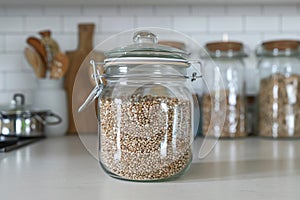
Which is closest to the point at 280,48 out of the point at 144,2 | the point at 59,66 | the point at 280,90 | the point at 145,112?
the point at 280,90

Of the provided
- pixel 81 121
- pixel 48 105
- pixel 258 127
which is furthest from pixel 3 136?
pixel 258 127

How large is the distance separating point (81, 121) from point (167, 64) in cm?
19

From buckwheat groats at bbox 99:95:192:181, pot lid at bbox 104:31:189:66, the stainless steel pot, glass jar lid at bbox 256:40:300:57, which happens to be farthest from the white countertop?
glass jar lid at bbox 256:40:300:57

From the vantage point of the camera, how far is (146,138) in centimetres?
57

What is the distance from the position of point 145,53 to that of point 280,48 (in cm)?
81

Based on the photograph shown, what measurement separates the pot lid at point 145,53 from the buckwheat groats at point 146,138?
0.18 ft

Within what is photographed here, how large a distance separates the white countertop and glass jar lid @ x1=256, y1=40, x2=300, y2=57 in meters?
0.47

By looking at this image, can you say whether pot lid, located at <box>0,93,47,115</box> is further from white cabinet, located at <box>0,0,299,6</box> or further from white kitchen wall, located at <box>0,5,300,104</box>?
white cabinet, located at <box>0,0,299,6</box>

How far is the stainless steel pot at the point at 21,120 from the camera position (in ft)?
3.87

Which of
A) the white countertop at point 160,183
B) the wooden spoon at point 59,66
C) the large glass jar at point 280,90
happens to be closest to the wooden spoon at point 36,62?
the wooden spoon at point 59,66

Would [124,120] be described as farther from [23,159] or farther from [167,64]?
[23,159]

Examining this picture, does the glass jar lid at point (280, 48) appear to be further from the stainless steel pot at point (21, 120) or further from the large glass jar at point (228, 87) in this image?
the stainless steel pot at point (21, 120)

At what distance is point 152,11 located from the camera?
4.84 ft

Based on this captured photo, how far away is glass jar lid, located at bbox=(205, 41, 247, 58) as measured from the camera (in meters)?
1.29
